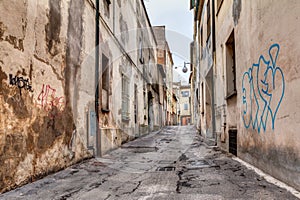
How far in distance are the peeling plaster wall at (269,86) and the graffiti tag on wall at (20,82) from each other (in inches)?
127

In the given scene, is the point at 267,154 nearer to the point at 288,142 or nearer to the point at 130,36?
the point at 288,142

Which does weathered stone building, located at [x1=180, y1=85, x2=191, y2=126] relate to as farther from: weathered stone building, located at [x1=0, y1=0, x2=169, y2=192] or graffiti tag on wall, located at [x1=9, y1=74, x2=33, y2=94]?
graffiti tag on wall, located at [x1=9, y1=74, x2=33, y2=94]

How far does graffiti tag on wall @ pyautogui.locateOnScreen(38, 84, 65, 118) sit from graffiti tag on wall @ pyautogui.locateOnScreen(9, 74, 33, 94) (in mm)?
318

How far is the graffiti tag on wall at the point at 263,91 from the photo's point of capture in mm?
3150

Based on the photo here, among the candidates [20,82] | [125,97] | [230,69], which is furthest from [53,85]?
[125,97]

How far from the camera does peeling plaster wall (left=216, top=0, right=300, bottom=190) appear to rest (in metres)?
2.73

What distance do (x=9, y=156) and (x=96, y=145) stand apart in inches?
121

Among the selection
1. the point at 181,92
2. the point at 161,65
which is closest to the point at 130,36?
the point at 161,65

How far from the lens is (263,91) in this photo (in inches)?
144

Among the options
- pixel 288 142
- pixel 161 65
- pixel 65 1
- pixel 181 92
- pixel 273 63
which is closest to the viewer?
pixel 288 142

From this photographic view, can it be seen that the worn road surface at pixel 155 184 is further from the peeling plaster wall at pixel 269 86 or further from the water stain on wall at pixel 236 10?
the water stain on wall at pixel 236 10

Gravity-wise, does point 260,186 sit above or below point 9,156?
below

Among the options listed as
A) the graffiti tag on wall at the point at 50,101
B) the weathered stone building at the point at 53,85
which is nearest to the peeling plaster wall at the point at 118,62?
the weathered stone building at the point at 53,85

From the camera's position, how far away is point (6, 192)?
291cm
